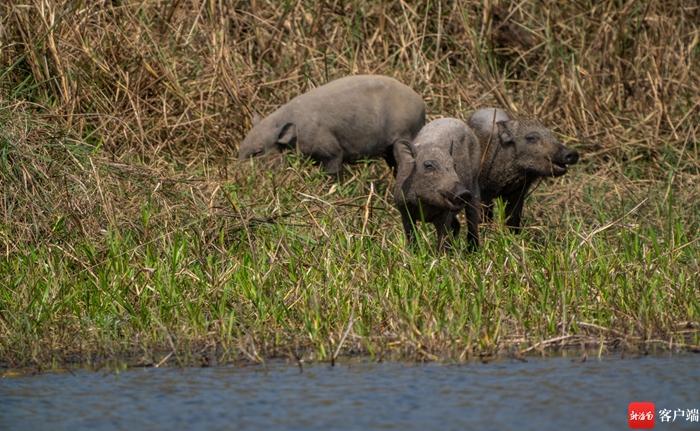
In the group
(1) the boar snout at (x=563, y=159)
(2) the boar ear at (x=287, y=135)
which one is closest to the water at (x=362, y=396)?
(1) the boar snout at (x=563, y=159)

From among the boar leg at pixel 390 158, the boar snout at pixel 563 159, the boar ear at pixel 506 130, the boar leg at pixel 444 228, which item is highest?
the boar leg at pixel 390 158

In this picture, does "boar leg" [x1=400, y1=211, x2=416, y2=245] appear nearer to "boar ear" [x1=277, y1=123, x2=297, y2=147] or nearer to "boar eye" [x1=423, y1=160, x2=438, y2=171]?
"boar eye" [x1=423, y1=160, x2=438, y2=171]

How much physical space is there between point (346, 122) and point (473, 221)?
235 cm

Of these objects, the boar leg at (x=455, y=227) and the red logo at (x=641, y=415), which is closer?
the red logo at (x=641, y=415)

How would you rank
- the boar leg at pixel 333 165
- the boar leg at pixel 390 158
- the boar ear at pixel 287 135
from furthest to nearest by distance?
the boar leg at pixel 390 158, the boar leg at pixel 333 165, the boar ear at pixel 287 135

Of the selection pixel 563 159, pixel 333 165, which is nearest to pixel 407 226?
pixel 563 159

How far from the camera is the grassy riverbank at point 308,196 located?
572 cm

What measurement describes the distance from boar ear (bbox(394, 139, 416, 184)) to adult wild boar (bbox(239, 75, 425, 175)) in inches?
85.0

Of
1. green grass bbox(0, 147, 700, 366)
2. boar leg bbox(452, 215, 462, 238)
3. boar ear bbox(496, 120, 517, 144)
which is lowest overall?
green grass bbox(0, 147, 700, 366)

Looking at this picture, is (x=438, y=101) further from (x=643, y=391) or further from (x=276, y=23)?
(x=643, y=391)

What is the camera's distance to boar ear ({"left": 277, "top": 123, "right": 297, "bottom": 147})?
9.78 m

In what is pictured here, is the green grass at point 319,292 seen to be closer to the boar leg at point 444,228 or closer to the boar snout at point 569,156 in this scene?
the boar leg at point 444,228

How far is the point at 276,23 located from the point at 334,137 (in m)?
1.68

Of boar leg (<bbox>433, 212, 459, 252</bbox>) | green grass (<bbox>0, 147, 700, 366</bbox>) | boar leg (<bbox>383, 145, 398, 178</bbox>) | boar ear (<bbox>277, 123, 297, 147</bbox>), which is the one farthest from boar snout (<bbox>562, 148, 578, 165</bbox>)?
boar ear (<bbox>277, 123, 297, 147</bbox>)
